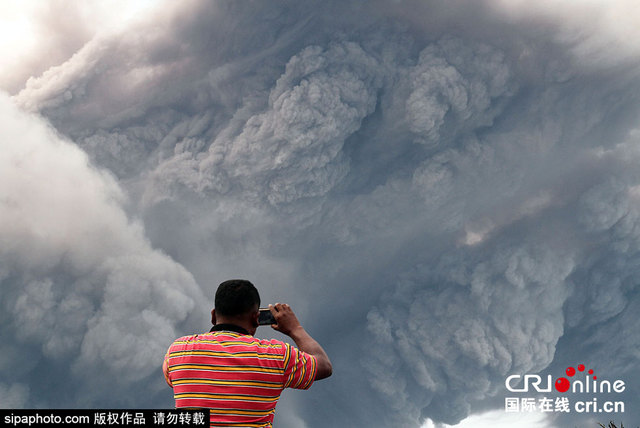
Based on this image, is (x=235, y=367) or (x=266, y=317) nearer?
(x=235, y=367)

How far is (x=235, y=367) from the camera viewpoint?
2764 mm

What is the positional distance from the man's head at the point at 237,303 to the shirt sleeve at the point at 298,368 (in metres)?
0.28

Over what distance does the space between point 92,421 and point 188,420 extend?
538mm

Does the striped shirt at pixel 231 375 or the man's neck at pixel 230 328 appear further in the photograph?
the man's neck at pixel 230 328

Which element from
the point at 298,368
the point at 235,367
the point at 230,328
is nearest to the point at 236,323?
the point at 230,328

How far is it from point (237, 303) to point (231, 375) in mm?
416

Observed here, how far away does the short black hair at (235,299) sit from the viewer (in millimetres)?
3008

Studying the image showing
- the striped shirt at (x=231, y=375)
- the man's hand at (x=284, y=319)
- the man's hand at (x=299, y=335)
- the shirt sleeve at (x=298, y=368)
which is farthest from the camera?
the man's hand at (x=284, y=319)

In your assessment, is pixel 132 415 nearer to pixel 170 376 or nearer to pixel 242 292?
pixel 170 376

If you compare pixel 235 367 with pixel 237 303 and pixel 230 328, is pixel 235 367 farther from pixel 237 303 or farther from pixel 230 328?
pixel 237 303

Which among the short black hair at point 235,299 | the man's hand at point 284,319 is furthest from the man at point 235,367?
the man's hand at point 284,319

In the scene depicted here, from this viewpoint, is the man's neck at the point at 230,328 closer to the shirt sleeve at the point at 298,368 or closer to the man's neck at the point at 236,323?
the man's neck at the point at 236,323

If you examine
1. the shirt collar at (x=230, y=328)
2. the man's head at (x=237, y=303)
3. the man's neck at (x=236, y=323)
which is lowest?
the shirt collar at (x=230, y=328)

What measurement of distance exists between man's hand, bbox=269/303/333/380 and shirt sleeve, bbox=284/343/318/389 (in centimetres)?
8
